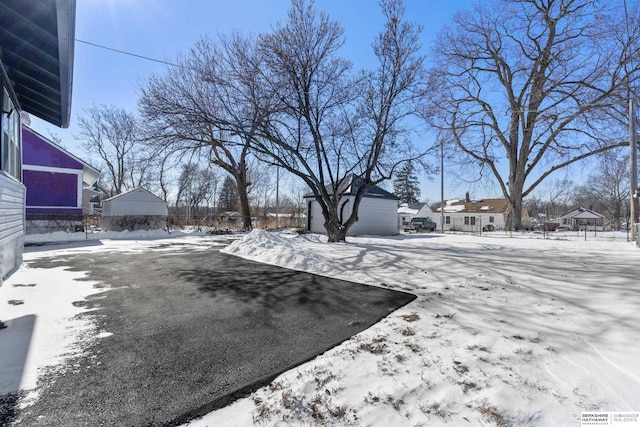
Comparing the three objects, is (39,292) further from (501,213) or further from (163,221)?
(501,213)

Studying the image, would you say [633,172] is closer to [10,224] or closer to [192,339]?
[192,339]

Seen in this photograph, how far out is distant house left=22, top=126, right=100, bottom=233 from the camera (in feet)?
50.8

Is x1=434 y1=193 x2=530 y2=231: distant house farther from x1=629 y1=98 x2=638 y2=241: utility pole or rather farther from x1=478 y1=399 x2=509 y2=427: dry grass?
x1=478 y1=399 x2=509 y2=427: dry grass

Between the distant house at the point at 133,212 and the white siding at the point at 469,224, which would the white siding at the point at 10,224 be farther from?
the white siding at the point at 469,224

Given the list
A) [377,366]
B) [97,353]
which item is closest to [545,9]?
[377,366]

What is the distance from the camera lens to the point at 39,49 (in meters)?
4.01

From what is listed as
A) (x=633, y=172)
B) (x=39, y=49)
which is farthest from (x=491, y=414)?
(x=633, y=172)

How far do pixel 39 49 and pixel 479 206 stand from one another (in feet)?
159

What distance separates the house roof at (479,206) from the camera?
41.7 metres

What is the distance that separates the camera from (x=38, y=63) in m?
4.35

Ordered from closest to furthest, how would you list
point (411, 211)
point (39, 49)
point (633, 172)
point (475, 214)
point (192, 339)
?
point (192, 339) → point (39, 49) → point (633, 172) → point (475, 214) → point (411, 211)

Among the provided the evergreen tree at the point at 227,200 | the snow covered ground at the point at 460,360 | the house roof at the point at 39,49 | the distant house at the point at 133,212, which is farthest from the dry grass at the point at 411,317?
the evergreen tree at the point at 227,200

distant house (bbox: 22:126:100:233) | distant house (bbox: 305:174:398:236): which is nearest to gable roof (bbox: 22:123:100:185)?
distant house (bbox: 22:126:100:233)

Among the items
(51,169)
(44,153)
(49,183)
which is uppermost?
(44,153)
